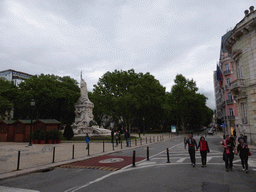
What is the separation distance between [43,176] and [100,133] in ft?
89.5

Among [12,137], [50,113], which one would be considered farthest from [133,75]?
[12,137]

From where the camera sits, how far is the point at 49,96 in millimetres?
44250

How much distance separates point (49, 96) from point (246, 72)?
39274 mm

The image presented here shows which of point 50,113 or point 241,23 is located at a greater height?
point 241,23

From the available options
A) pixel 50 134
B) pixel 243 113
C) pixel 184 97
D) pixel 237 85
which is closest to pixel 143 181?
pixel 237 85

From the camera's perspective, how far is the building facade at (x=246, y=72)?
62.4 feet

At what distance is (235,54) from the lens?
859 inches

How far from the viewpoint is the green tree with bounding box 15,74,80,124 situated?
44.3 m

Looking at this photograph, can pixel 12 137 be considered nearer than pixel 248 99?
No

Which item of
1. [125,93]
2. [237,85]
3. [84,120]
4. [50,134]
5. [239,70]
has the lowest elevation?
[50,134]

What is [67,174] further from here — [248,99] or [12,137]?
[12,137]

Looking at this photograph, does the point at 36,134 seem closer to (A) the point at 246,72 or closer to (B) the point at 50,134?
(B) the point at 50,134

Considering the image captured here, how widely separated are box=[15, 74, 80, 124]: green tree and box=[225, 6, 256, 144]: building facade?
124 feet

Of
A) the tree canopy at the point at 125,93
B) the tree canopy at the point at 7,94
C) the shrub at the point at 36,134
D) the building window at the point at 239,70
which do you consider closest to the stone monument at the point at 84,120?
the tree canopy at the point at 125,93
